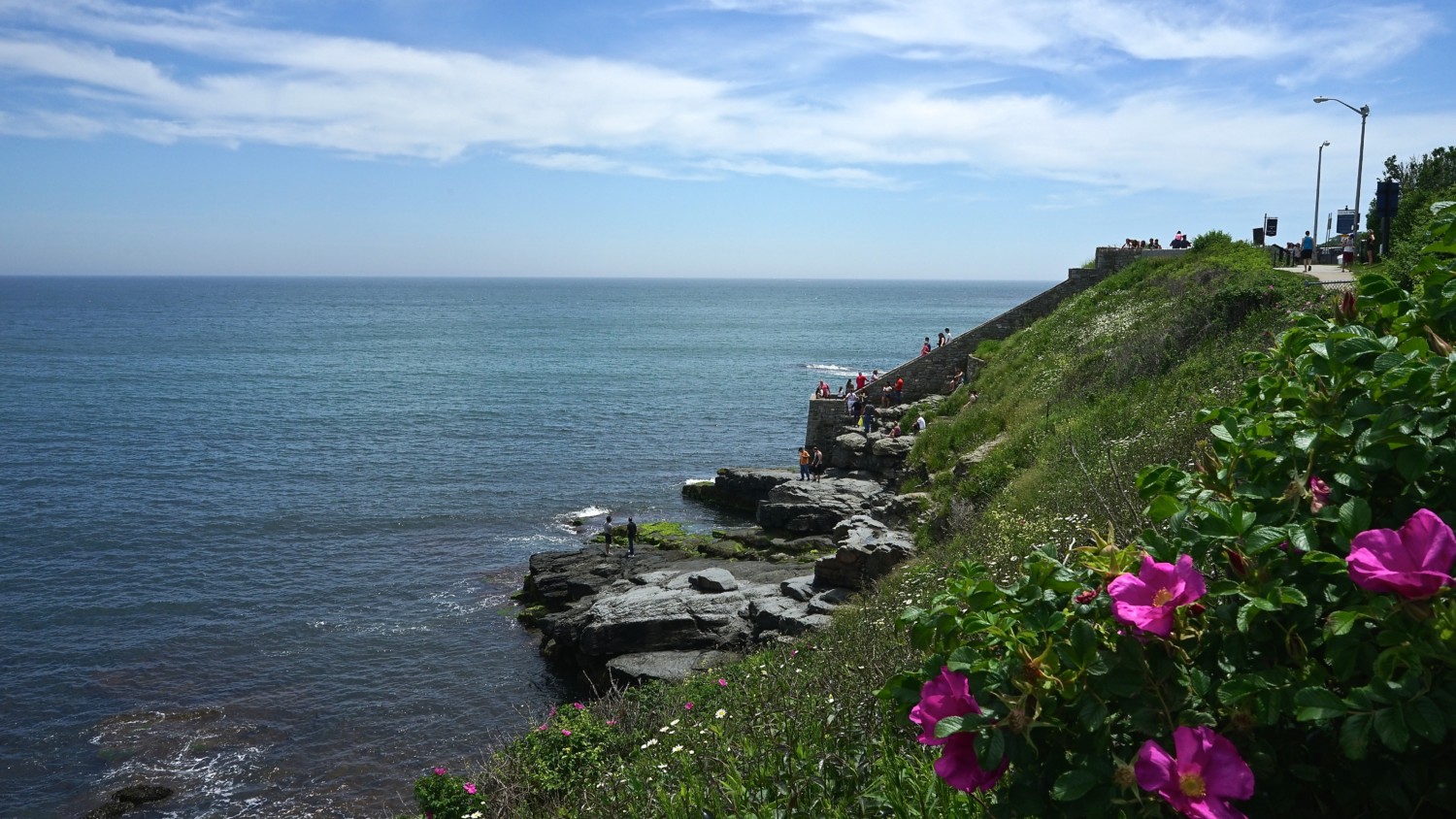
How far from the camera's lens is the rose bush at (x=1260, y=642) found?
8.59 ft

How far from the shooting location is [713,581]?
20969 mm

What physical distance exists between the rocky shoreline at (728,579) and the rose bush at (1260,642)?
10.2 meters

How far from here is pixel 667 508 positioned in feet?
109

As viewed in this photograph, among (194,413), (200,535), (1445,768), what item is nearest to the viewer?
(1445,768)

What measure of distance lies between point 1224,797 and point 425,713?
1815 cm

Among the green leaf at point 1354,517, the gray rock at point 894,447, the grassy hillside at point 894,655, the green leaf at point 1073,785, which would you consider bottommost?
the gray rock at point 894,447

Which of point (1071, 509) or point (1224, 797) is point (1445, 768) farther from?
point (1071, 509)

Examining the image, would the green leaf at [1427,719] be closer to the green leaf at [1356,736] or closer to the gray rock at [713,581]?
the green leaf at [1356,736]

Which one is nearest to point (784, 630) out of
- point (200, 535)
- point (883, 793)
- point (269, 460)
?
point (883, 793)

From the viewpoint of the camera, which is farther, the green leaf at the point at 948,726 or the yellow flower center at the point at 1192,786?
the green leaf at the point at 948,726

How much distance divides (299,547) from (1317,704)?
98.8 ft

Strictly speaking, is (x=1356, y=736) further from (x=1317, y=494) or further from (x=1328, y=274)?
(x=1328, y=274)

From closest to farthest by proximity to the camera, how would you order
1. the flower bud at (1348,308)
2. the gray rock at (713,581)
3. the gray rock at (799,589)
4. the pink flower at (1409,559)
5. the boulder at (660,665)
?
the pink flower at (1409,559) → the flower bud at (1348,308) → the boulder at (660,665) → the gray rock at (799,589) → the gray rock at (713,581)

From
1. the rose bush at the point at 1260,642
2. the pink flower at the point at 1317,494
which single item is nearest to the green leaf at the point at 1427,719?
the rose bush at the point at 1260,642
